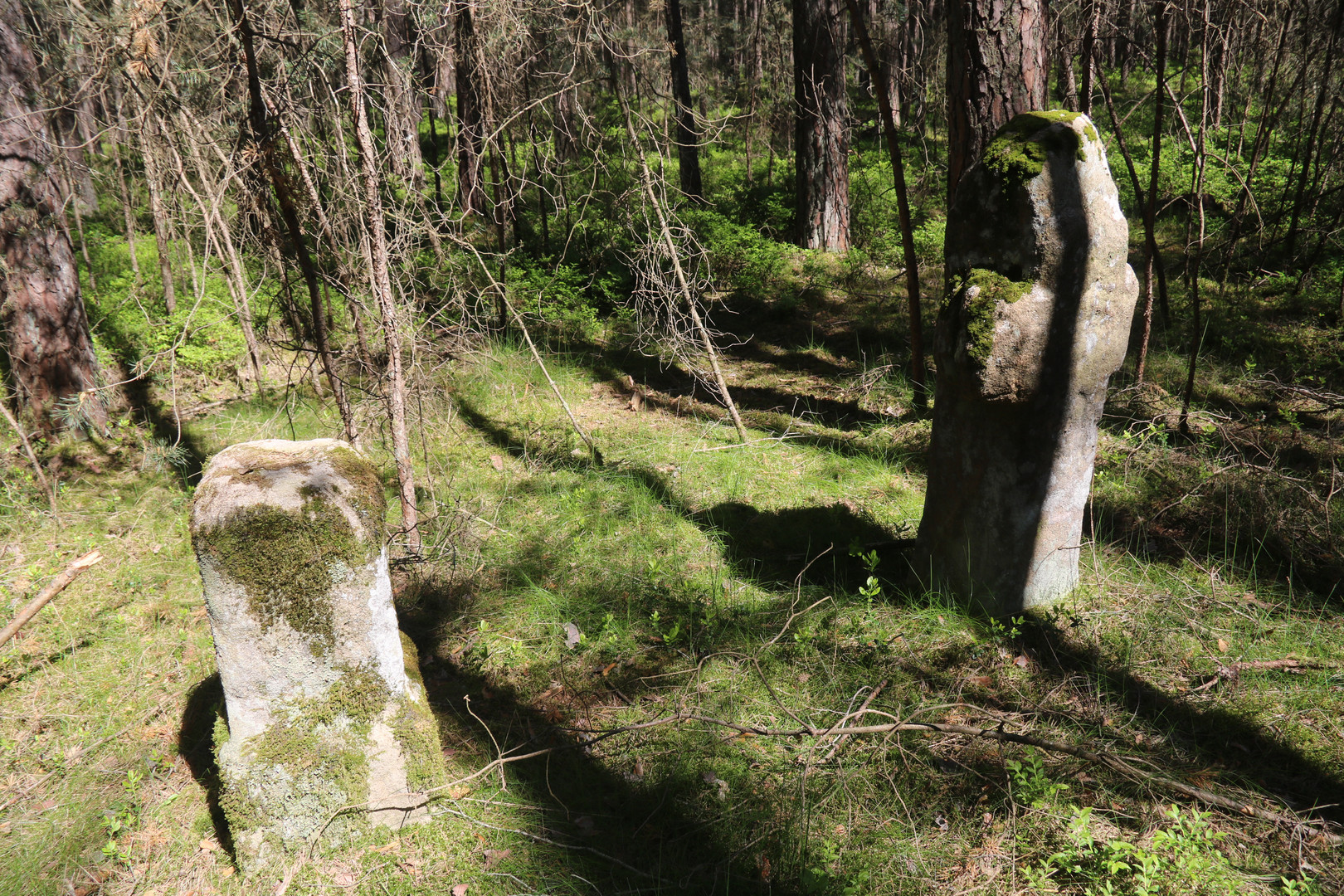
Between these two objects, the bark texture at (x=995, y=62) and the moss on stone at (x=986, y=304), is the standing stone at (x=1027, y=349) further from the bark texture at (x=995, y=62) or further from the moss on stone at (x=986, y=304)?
the bark texture at (x=995, y=62)

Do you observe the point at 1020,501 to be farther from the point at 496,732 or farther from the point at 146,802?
the point at 146,802

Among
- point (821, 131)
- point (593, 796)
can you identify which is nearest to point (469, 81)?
point (821, 131)

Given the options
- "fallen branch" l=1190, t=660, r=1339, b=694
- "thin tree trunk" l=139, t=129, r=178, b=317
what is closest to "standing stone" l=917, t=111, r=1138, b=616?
"fallen branch" l=1190, t=660, r=1339, b=694

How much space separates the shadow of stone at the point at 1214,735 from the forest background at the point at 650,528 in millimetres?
15

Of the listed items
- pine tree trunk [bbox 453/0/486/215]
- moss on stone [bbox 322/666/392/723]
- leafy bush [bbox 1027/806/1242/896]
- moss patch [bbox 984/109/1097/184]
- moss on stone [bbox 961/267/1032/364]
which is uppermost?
pine tree trunk [bbox 453/0/486/215]

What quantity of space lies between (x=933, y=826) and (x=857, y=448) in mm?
3405

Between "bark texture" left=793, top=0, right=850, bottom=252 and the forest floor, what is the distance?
17.2 feet

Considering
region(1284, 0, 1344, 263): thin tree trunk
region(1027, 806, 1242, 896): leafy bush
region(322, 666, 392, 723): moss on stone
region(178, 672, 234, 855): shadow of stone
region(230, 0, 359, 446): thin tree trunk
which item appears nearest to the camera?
region(1027, 806, 1242, 896): leafy bush

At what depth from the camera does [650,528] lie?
16.9 feet

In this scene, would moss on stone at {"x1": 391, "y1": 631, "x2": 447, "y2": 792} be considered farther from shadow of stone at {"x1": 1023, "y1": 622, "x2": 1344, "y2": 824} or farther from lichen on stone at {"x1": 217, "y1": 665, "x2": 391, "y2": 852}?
shadow of stone at {"x1": 1023, "y1": 622, "x2": 1344, "y2": 824}

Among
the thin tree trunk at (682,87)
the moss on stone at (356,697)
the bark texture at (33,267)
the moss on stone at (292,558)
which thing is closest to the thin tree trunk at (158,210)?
the bark texture at (33,267)

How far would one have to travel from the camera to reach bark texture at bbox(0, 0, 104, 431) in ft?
20.6

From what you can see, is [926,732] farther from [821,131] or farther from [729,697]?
[821,131]

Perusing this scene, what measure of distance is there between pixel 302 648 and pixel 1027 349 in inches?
133
